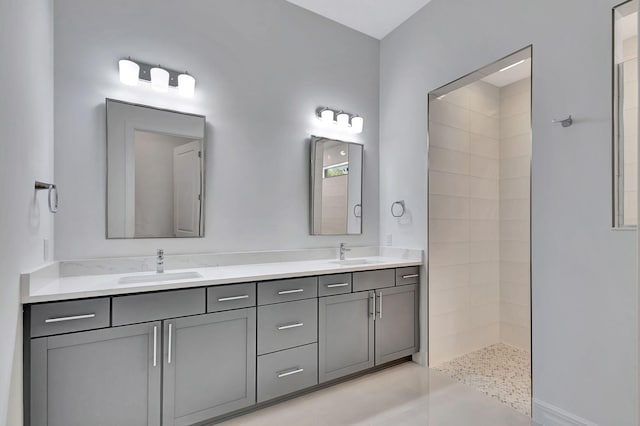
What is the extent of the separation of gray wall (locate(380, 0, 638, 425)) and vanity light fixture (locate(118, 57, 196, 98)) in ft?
7.02

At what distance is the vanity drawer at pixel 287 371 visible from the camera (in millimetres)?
2133

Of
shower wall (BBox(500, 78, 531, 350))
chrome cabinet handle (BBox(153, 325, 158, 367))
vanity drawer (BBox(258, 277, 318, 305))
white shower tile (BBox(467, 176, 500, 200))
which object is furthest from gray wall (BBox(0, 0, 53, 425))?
shower wall (BBox(500, 78, 531, 350))

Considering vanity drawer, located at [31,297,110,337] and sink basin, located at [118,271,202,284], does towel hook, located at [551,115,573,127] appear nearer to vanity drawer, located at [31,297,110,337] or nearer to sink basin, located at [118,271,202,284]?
sink basin, located at [118,271,202,284]

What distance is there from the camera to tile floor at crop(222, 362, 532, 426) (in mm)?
2072

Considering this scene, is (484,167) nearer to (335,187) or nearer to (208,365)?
(335,187)

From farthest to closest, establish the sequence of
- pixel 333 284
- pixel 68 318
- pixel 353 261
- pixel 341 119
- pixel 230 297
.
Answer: pixel 341 119 → pixel 353 261 → pixel 333 284 → pixel 230 297 → pixel 68 318

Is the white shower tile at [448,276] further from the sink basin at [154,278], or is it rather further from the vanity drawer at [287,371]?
the sink basin at [154,278]

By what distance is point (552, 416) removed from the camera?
1979 mm

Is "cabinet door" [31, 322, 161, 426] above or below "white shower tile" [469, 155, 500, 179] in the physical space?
below

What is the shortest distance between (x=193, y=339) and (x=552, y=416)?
2.15 m

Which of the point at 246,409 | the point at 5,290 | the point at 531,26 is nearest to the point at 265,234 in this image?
the point at 246,409

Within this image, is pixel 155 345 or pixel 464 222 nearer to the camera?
pixel 155 345

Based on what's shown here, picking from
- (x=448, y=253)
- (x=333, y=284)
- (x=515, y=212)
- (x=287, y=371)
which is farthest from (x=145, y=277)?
(x=515, y=212)

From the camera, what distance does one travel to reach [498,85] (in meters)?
3.58
